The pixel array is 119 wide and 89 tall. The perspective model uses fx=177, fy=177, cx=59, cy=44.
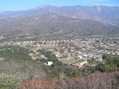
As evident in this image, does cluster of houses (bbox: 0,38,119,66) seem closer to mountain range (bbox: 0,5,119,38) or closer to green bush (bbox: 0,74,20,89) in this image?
green bush (bbox: 0,74,20,89)

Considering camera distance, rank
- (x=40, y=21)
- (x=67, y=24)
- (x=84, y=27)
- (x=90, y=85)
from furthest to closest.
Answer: (x=40, y=21)
(x=67, y=24)
(x=84, y=27)
(x=90, y=85)

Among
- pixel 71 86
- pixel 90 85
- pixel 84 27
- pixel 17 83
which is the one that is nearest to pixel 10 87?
pixel 17 83

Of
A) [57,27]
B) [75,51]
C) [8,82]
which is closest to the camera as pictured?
[8,82]

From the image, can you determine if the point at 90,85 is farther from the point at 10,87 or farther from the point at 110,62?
the point at 110,62

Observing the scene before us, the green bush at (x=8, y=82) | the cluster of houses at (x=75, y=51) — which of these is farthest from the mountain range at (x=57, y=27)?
the green bush at (x=8, y=82)

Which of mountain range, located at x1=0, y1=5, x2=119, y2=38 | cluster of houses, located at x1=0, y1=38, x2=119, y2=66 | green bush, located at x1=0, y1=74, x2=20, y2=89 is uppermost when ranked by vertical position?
green bush, located at x1=0, y1=74, x2=20, y2=89

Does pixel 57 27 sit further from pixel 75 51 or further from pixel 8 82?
pixel 8 82

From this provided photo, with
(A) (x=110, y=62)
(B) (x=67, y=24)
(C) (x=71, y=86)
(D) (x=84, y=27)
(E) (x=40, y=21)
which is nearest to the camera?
(C) (x=71, y=86)

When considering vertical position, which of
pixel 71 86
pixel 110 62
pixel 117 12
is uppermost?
pixel 71 86

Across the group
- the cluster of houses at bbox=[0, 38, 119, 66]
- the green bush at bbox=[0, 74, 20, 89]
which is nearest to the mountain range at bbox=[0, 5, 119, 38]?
the cluster of houses at bbox=[0, 38, 119, 66]

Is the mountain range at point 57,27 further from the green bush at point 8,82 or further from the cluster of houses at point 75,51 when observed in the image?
the green bush at point 8,82

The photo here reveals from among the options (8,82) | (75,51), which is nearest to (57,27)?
(75,51)
